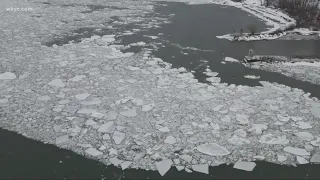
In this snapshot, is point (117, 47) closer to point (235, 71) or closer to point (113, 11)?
point (235, 71)

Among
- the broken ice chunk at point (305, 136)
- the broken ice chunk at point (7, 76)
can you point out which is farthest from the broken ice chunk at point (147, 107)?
the broken ice chunk at point (7, 76)

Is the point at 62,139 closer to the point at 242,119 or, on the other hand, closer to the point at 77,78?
the point at 77,78

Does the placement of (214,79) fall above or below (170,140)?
above

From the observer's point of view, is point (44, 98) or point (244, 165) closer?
point (244, 165)

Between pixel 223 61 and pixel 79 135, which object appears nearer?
pixel 79 135

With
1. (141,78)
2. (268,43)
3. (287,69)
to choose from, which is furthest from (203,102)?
(268,43)

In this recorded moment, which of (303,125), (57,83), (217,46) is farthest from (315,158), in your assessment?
(217,46)
